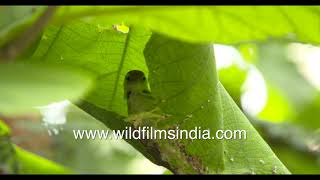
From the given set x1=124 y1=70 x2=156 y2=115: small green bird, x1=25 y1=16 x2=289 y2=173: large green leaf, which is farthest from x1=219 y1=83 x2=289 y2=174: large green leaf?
x1=124 y1=70 x2=156 y2=115: small green bird

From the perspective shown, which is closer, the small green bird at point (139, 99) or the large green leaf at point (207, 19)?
the large green leaf at point (207, 19)

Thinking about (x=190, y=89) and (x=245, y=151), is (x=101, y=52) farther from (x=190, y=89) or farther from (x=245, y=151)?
(x=245, y=151)

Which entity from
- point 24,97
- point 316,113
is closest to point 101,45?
point 24,97

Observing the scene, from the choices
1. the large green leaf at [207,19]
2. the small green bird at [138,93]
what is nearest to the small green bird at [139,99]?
the small green bird at [138,93]

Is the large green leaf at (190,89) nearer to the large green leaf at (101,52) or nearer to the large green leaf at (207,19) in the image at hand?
the large green leaf at (101,52)
